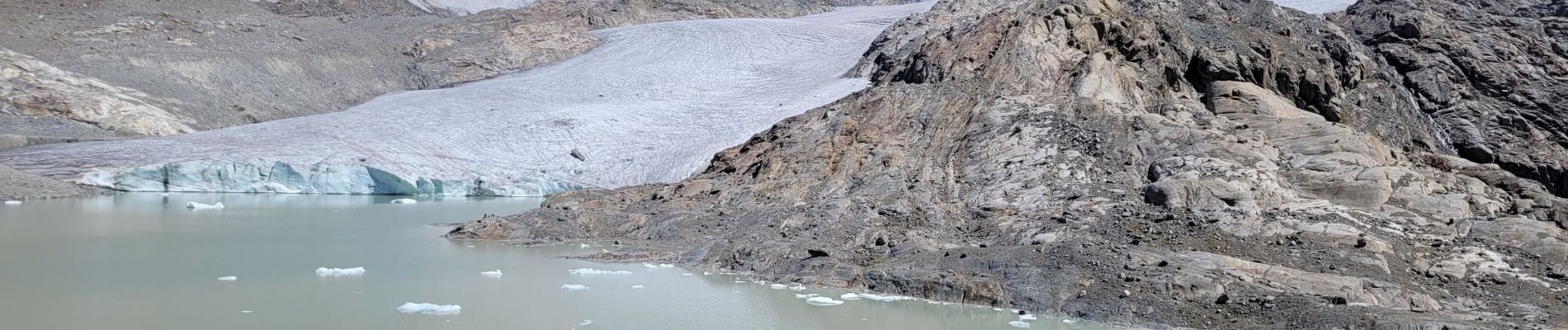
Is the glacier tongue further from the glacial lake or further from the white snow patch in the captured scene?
the white snow patch

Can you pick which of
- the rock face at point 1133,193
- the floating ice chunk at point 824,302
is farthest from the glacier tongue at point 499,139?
the floating ice chunk at point 824,302

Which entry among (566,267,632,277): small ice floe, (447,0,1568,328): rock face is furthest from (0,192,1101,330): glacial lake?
(447,0,1568,328): rock face

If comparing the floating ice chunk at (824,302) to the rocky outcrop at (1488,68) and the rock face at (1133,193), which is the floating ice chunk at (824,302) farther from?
the rocky outcrop at (1488,68)

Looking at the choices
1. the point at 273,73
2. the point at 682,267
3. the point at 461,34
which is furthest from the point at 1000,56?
the point at 461,34

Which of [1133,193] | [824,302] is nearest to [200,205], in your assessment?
[824,302]

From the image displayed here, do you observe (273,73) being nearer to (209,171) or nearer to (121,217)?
(209,171)

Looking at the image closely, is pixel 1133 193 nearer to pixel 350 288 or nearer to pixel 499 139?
pixel 350 288
